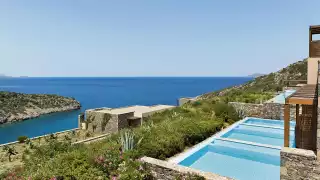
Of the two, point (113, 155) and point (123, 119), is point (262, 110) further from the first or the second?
point (123, 119)

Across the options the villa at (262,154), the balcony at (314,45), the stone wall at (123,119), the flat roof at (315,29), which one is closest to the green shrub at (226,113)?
the villa at (262,154)

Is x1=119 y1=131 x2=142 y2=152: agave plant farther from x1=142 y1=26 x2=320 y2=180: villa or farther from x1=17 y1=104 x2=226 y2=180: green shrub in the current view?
x1=142 y1=26 x2=320 y2=180: villa

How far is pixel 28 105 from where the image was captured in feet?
169

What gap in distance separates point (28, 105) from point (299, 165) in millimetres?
56522

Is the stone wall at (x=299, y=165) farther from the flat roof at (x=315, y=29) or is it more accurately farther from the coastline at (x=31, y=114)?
the coastline at (x=31, y=114)

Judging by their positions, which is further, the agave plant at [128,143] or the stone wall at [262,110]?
the stone wall at [262,110]

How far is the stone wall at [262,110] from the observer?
14.7 m

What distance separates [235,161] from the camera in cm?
851

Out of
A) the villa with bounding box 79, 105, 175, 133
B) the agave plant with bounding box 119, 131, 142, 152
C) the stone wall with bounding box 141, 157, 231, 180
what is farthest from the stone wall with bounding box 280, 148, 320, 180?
the villa with bounding box 79, 105, 175, 133

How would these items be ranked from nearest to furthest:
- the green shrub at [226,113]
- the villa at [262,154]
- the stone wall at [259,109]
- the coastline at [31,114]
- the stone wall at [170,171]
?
the villa at [262,154] → the stone wall at [170,171] → the green shrub at [226,113] → the stone wall at [259,109] → the coastline at [31,114]

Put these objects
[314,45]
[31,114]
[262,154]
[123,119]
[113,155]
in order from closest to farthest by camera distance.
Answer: [113,155] < [262,154] < [314,45] < [123,119] < [31,114]

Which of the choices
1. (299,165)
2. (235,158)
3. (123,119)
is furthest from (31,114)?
(299,165)

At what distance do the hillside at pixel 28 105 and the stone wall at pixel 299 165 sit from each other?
48671 mm

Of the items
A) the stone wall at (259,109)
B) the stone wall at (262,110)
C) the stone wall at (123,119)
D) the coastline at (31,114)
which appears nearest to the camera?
the stone wall at (262,110)
